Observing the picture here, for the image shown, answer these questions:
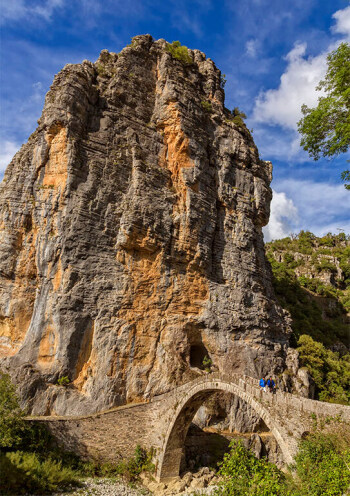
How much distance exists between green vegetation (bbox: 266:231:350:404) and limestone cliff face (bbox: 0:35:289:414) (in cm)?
357

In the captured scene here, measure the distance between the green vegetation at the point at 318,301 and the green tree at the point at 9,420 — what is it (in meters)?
20.5

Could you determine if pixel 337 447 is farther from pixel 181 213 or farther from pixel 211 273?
pixel 181 213

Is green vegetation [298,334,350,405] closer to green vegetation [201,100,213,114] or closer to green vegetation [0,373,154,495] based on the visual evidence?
green vegetation [0,373,154,495]

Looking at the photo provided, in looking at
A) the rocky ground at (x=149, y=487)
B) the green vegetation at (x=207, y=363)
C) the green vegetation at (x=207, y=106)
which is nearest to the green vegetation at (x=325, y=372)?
the green vegetation at (x=207, y=363)

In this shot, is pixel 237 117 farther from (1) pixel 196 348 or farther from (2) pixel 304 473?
(2) pixel 304 473

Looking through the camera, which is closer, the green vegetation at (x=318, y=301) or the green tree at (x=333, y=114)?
the green tree at (x=333, y=114)

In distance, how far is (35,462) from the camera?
16344 millimetres

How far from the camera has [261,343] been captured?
26.6 meters

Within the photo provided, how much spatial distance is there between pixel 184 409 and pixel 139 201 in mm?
14525

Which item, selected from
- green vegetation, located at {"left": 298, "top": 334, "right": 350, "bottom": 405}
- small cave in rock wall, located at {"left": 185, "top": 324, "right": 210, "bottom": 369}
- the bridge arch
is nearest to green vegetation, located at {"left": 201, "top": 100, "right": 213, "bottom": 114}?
small cave in rock wall, located at {"left": 185, "top": 324, "right": 210, "bottom": 369}

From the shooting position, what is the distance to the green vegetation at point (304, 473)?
1140 centimetres

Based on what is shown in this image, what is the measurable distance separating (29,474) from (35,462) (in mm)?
670

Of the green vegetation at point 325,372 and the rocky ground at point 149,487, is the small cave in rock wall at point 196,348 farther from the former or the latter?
the green vegetation at point 325,372

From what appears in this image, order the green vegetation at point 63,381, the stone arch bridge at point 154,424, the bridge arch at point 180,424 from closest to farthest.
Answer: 1. the stone arch bridge at point 154,424
2. the bridge arch at point 180,424
3. the green vegetation at point 63,381
